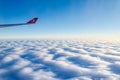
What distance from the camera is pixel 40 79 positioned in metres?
37.2

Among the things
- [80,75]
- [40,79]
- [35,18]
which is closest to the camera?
[35,18]

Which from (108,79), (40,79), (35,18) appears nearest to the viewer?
(35,18)

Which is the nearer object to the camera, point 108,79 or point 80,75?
point 108,79

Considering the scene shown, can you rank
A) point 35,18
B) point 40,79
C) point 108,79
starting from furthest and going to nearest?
point 108,79, point 40,79, point 35,18

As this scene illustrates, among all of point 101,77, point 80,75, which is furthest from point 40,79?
point 101,77

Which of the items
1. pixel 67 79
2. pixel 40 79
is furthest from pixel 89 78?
pixel 40 79

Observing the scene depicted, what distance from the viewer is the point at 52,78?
40469 millimetres

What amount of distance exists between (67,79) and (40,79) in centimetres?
836

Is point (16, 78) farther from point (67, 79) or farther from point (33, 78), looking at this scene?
point (67, 79)

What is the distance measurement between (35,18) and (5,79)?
25988mm

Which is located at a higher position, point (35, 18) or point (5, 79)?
point (35, 18)

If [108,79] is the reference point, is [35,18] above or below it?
above

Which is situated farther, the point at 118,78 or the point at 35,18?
the point at 118,78

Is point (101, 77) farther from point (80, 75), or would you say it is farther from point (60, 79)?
point (60, 79)
